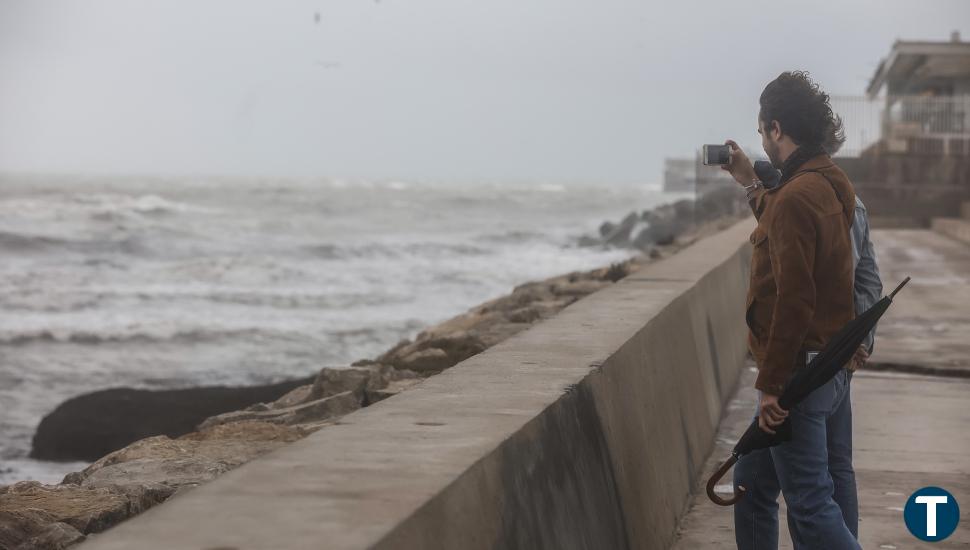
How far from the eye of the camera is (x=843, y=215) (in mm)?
4211

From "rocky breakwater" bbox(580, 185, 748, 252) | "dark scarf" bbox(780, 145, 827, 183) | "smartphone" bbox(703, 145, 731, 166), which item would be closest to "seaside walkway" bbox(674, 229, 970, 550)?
"smartphone" bbox(703, 145, 731, 166)

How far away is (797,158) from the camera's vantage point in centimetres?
423

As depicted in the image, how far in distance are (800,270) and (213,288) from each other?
101 ft

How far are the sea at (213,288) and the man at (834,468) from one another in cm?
772

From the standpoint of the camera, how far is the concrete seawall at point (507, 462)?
2.77 m

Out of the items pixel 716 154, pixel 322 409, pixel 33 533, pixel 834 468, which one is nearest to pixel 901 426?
pixel 322 409

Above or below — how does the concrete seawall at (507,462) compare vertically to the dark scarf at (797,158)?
below

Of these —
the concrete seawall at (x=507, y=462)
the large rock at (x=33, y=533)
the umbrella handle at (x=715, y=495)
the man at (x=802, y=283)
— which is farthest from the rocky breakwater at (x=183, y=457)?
the man at (x=802, y=283)

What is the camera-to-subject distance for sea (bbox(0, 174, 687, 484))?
1886 centimetres

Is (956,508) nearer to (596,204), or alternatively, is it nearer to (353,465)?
(353,465)

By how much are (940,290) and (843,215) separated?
1266 centimetres

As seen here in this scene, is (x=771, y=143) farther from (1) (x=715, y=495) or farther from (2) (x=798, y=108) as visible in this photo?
(1) (x=715, y=495)

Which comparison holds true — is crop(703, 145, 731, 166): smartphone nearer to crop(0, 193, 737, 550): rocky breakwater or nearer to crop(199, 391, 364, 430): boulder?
crop(0, 193, 737, 550): rocky breakwater

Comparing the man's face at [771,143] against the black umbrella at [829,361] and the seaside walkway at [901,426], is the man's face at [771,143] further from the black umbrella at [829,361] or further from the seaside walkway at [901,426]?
the seaside walkway at [901,426]
